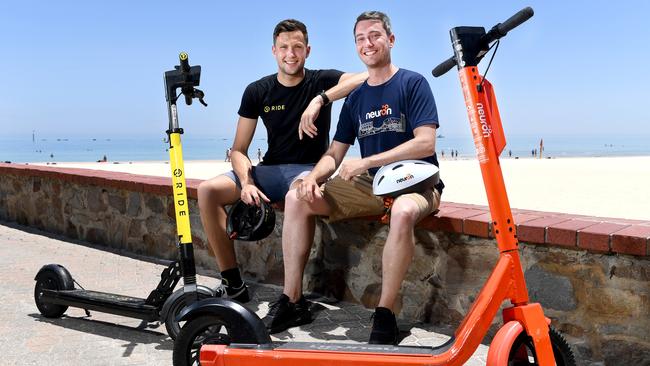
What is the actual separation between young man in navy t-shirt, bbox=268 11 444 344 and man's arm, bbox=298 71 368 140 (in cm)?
15

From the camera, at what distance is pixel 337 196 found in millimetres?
3371

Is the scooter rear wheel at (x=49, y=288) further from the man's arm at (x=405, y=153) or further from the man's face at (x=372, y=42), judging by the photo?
the man's face at (x=372, y=42)

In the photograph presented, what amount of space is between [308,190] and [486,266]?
963mm

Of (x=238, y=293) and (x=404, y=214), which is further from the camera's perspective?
(x=238, y=293)

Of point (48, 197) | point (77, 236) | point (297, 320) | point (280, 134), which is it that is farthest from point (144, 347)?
point (48, 197)

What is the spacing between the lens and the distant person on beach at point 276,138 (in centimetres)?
379

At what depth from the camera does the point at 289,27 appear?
3.75 meters

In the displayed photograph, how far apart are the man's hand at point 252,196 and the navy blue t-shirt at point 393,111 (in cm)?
65

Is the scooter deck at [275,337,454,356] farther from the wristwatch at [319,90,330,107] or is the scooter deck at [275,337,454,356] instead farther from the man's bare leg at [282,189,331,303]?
the wristwatch at [319,90,330,107]

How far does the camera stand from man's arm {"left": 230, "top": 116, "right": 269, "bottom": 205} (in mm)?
3551

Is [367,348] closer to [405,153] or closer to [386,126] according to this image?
[405,153]

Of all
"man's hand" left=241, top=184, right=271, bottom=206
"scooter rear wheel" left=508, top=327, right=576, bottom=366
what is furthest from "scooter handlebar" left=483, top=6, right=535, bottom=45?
"man's hand" left=241, top=184, right=271, bottom=206

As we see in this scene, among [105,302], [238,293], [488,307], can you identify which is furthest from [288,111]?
[488,307]

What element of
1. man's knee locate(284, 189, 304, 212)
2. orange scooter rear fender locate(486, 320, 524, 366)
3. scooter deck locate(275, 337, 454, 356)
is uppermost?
man's knee locate(284, 189, 304, 212)
